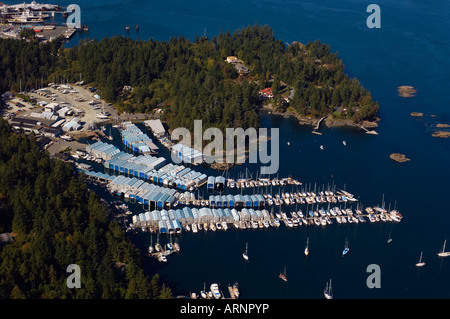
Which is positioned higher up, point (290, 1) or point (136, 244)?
point (290, 1)

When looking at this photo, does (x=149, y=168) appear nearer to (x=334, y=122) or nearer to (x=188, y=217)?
(x=188, y=217)

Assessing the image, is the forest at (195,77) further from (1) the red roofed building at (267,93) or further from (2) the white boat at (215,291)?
(2) the white boat at (215,291)

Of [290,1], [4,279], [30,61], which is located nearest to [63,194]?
[4,279]

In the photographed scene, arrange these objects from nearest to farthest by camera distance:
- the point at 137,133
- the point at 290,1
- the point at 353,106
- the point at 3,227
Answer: the point at 3,227, the point at 137,133, the point at 353,106, the point at 290,1

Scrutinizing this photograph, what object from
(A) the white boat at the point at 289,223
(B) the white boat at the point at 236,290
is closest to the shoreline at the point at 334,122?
(A) the white boat at the point at 289,223

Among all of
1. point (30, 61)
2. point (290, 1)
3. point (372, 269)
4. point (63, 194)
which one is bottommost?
point (372, 269)
